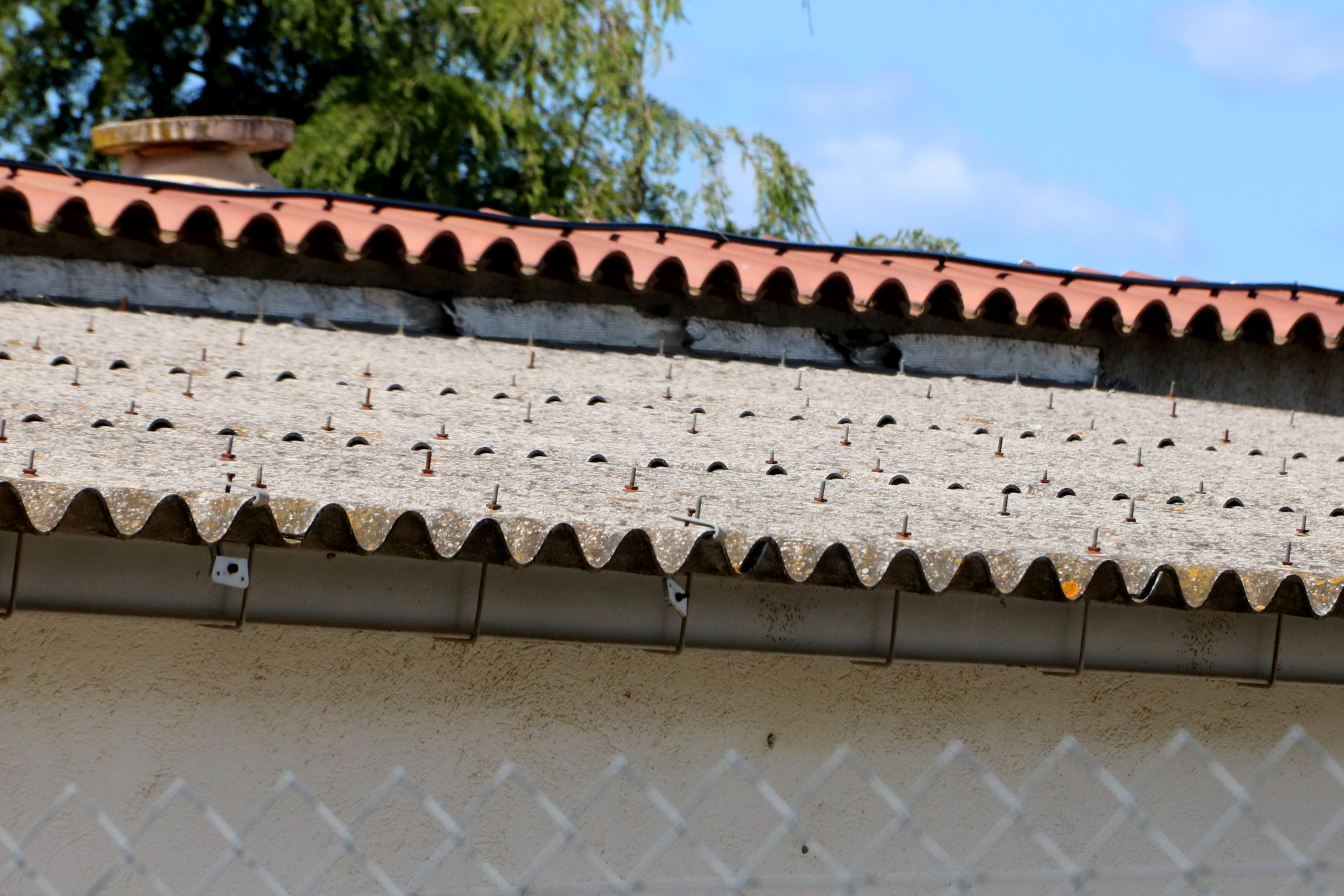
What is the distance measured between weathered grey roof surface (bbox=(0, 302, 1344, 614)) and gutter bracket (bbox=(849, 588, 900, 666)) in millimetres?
142

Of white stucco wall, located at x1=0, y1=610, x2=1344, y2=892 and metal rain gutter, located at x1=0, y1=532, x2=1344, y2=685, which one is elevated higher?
metal rain gutter, located at x1=0, y1=532, x2=1344, y2=685

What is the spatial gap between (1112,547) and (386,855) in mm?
1724

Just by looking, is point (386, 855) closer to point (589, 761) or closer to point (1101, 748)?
point (589, 761)

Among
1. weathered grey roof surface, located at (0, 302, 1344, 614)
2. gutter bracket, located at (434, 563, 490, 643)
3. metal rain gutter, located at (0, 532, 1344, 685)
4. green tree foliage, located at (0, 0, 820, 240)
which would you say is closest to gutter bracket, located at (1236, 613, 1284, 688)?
metal rain gutter, located at (0, 532, 1344, 685)

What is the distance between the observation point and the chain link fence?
10.5 ft

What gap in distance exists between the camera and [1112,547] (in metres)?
3.62

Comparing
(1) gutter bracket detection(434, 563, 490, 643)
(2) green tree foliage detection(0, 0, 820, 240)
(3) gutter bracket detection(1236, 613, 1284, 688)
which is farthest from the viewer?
(2) green tree foliage detection(0, 0, 820, 240)

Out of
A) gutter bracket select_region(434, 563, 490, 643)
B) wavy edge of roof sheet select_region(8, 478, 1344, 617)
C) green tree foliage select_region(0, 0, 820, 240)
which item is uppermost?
green tree foliage select_region(0, 0, 820, 240)

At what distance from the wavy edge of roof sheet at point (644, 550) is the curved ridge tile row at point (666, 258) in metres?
2.72

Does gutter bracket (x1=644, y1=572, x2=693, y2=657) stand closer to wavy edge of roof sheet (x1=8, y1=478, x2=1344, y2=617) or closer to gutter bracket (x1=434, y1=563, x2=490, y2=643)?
wavy edge of roof sheet (x1=8, y1=478, x2=1344, y2=617)

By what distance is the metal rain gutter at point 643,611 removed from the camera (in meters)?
3.17

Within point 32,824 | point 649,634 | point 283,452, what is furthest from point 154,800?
point 649,634

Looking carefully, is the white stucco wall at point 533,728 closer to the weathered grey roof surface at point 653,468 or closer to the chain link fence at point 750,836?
the chain link fence at point 750,836

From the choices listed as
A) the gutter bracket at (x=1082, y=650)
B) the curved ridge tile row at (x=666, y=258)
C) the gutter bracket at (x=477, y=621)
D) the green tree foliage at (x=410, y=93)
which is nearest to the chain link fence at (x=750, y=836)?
the gutter bracket at (x=1082, y=650)
